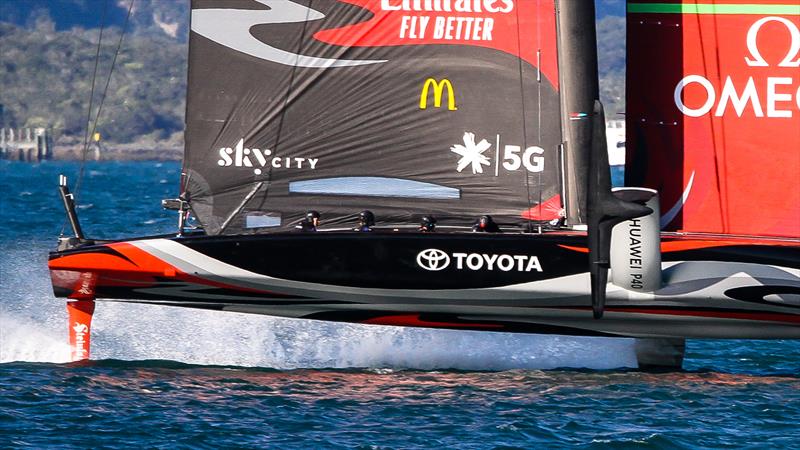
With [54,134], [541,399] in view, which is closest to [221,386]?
[541,399]

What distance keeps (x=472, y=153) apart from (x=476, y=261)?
1.33 metres

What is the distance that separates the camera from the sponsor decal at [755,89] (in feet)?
44.1

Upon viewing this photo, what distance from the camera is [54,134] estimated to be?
16175 centimetres

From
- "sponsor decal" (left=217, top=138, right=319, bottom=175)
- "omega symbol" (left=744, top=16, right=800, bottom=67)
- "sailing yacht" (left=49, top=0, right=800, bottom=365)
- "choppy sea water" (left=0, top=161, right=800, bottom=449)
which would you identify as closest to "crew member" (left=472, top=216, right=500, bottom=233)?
"sailing yacht" (left=49, top=0, right=800, bottom=365)

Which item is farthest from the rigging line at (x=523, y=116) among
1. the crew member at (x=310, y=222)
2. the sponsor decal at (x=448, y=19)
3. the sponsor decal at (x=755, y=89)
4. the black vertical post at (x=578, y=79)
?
the crew member at (x=310, y=222)

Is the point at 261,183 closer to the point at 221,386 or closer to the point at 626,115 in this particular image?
the point at 221,386

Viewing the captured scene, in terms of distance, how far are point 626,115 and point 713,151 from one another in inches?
32.2

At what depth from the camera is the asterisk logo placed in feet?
45.9

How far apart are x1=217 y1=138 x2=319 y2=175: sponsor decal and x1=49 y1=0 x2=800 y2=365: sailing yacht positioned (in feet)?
0.04

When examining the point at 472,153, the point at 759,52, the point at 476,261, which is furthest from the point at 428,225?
the point at 759,52

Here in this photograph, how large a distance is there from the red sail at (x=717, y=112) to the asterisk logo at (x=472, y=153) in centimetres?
129

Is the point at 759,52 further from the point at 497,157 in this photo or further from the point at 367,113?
the point at 367,113

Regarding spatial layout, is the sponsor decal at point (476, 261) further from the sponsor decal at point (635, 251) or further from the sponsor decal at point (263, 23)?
the sponsor decal at point (263, 23)

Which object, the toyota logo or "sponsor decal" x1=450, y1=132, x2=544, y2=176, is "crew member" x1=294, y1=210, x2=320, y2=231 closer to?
the toyota logo
